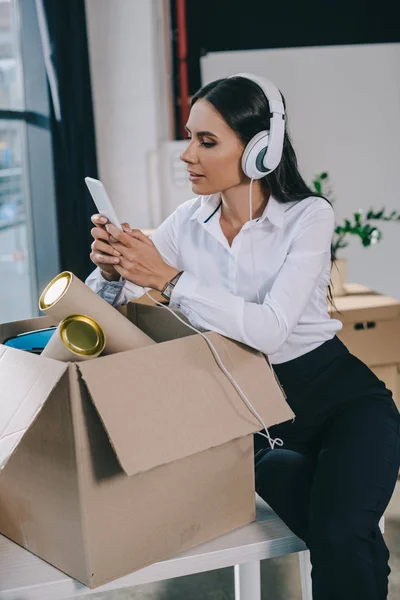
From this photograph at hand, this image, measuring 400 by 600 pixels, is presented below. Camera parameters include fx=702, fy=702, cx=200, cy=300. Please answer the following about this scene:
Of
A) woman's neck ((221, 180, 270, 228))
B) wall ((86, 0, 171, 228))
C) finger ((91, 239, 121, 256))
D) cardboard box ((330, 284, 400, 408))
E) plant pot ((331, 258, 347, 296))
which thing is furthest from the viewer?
wall ((86, 0, 171, 228))

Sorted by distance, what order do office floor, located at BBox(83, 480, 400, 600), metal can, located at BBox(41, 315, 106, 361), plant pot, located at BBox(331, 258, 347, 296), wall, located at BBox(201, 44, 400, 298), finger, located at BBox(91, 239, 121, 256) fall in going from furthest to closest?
wall, located at BBox(201, 44, 400, 298)
plant pot, located at BBox(331, 258, 347, 296)
office floor, located at BBox(83, 480, 400, 600)
finger, located at BBox(91, 239, 121, 256)
metal can, located at BBox(41, 315, 106, 361)

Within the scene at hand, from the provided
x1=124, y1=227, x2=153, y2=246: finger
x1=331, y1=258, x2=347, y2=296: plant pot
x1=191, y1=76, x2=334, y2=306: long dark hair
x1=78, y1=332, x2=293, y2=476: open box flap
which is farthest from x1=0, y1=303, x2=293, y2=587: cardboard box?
x1=331, y1=258, x2=347, y2=296: plant pot

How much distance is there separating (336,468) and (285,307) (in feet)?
0.87

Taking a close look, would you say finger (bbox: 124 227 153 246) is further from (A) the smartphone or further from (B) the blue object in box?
(B) the blue object in box

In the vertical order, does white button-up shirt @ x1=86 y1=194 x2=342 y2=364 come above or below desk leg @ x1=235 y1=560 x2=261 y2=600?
above

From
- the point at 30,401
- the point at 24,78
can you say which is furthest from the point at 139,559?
the point at 24,78

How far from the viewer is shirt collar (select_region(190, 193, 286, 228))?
1.32 metres

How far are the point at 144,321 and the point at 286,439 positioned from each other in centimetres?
33

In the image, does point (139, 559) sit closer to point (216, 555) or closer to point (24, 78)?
point (216, 555)

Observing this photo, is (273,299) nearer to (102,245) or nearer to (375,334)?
(102,245)

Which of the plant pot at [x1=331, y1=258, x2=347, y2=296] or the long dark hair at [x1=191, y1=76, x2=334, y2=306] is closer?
the long dark hair at [x1=191, y1=76, x2=334, y2=306]

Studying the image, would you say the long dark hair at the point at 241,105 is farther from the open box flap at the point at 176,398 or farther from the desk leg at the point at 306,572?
the desk leg at the point at 306,572

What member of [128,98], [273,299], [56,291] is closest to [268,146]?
[273,299]

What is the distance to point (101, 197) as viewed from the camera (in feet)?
3.56
